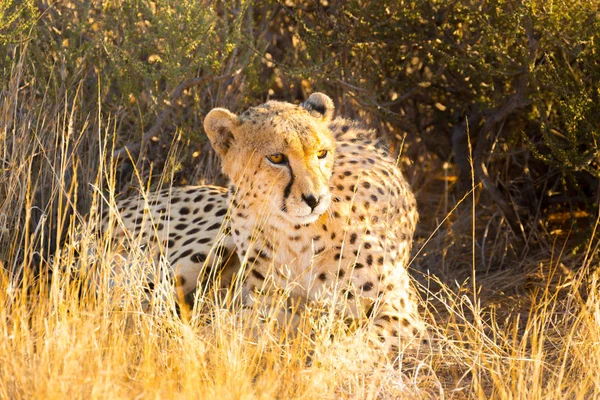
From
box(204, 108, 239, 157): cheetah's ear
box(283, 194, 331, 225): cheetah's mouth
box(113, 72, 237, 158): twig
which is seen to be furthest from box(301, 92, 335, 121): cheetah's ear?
Result: box(113, 72, 237, 158): twig

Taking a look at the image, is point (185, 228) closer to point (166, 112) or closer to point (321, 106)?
point (166, 112)

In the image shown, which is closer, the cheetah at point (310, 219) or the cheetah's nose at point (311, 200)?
the cheetah's nose at point (311, 200)

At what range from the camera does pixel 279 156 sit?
307cm

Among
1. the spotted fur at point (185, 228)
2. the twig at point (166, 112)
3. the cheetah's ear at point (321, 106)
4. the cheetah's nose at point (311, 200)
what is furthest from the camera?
the twig at point (166, 112)

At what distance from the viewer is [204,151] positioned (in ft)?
14.6

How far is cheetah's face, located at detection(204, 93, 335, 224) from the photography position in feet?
9.83

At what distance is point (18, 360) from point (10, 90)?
4.90 ft

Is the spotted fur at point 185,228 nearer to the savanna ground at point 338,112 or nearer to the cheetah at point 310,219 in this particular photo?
the savanna ground at point 338,112

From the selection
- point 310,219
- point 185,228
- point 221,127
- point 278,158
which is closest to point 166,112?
point 185,228

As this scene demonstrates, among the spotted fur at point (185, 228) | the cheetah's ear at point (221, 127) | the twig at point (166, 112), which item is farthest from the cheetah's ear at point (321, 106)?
the twig at point (166, 112)

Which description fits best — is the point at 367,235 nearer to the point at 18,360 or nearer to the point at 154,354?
the point at 154,354

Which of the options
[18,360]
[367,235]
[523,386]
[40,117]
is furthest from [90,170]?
[523,386]

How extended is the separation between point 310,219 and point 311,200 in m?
0.08

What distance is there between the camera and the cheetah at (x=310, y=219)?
3053 millimetres
